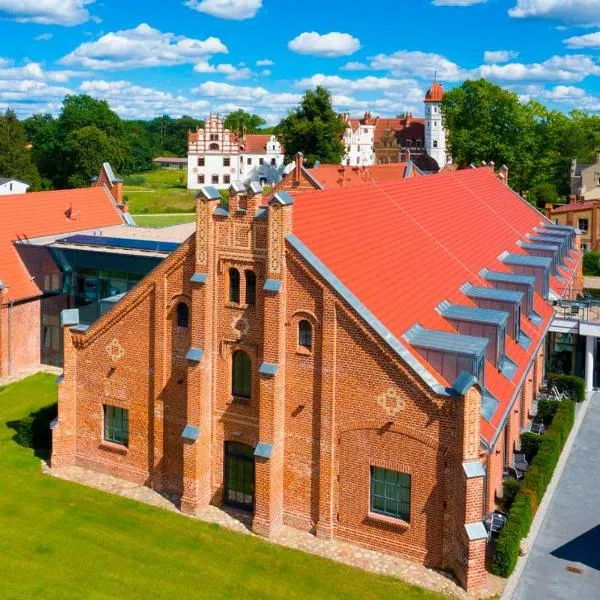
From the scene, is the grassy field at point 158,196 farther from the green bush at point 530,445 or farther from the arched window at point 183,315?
the green bush at point 530,445

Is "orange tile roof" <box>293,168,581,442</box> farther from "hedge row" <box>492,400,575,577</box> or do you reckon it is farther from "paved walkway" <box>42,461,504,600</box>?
"paved walkway" <box>42,461,504,600</box>

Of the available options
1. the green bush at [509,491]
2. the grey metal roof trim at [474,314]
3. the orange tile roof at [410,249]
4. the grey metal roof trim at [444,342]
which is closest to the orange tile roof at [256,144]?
the orange tile roof at [410,249]

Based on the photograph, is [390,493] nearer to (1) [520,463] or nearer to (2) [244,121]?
(1) [520,463]

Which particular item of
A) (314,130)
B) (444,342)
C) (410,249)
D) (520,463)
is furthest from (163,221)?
(444,342)

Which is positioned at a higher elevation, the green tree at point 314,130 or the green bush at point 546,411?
the green tree at point 314,130

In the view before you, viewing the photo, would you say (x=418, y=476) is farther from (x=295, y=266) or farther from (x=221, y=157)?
(x=221, y=157)

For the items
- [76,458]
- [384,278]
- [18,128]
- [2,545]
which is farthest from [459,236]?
[18,128]

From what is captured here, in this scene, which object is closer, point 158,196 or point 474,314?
point 474,314
